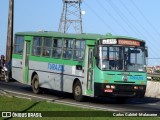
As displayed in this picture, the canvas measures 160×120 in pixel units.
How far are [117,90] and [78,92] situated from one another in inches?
72.8

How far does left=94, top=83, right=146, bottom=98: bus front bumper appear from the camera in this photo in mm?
21562

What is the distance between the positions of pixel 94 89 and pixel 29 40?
6.12 metres

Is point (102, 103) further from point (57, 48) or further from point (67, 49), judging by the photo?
point (57, 48)

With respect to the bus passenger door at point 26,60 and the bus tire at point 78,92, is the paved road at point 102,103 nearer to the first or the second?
the bus tire at point 78,92

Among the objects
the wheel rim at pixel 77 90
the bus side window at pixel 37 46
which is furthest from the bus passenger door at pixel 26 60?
the wheel rim at pixel 77 90

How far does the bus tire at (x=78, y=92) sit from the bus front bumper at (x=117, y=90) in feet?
3.49

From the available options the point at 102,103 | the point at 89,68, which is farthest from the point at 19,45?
the point at 102,103

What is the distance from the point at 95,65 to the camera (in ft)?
71.4

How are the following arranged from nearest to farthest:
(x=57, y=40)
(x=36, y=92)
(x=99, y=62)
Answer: (x=99, y=62)
(x=57, y=40)
(x=36, y=92)

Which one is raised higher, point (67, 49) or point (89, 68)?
point (67, 49)

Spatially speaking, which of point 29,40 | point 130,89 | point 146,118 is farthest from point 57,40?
point 146,118

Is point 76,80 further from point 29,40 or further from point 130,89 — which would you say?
point 29,40

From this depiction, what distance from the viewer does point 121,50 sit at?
2192 cm

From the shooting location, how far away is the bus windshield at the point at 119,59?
2159 centimetres
